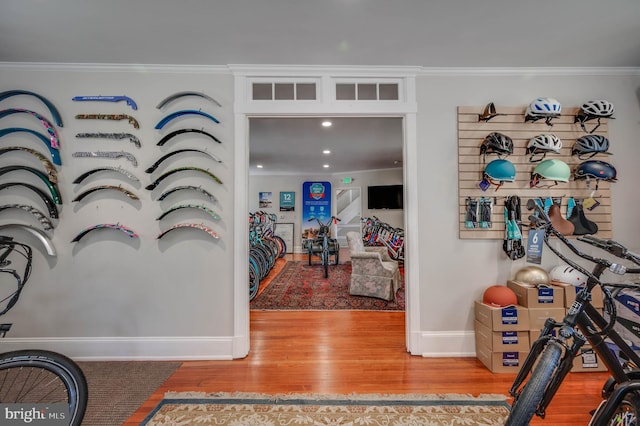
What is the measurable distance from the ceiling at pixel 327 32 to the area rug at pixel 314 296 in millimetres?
3016

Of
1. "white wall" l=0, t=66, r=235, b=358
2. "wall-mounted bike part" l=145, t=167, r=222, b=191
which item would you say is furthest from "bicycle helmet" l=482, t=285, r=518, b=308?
"wall-mounted bike part" l=145, t=167, r=222, b=191

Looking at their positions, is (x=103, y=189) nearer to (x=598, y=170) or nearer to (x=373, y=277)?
(x=373, y=277)

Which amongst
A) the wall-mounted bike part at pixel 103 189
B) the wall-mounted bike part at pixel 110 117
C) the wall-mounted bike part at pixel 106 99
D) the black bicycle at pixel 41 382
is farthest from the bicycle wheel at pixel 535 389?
the wall-mounted bike part at pixel 106 99

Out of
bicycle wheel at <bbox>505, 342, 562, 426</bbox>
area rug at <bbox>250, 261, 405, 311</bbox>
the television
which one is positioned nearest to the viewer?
bicycle wheel at <bbox>505, 342, 562, 426</bbox>

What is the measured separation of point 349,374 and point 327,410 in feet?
1.49

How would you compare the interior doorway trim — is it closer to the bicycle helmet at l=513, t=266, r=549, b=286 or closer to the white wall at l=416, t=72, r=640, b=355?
the white wall at l=416, t=72, r=640, b=355

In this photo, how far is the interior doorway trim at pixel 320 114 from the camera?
252 cm

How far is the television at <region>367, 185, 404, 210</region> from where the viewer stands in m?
8.25

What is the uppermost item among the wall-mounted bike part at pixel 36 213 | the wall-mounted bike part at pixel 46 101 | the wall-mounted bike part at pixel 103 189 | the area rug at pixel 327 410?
the wall-mounted bike part at pixel 46 101

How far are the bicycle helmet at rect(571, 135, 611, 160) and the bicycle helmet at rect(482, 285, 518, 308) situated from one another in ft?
4.59

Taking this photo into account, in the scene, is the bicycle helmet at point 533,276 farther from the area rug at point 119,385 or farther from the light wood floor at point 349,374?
the area rug at point 119,385

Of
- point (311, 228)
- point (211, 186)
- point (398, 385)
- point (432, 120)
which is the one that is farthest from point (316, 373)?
point (311, 228)

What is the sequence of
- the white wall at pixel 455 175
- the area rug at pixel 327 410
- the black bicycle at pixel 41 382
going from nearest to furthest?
the black bicycle at pixel 41 382
the area rug at pixel 327 410
the white wall at pixel 455 175

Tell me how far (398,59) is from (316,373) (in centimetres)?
279
